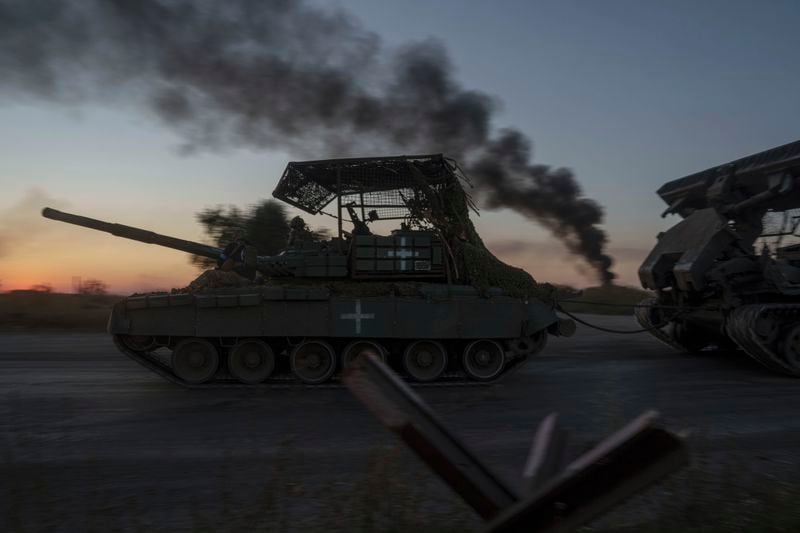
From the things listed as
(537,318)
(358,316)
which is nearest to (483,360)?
(537,318)

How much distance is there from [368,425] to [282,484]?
210 centimetres

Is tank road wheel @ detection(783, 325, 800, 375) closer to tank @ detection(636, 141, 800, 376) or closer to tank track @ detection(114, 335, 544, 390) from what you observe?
tank @ detection(636, 141, 800, 376)

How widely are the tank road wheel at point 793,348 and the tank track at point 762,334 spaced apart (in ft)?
0.05

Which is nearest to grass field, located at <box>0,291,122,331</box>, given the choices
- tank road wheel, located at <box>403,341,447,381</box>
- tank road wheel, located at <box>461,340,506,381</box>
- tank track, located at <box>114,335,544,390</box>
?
tank track, located at <box>114,335,544,390</box>

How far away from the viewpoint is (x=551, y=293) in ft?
31.3

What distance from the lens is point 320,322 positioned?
8.74 metres

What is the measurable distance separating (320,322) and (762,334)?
711 centimetres

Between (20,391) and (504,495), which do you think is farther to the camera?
(20,391)

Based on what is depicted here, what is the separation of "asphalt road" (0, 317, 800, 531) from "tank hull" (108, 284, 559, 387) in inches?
24.9

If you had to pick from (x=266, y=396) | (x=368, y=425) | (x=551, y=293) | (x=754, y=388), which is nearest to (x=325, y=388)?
(x=266, y=396)

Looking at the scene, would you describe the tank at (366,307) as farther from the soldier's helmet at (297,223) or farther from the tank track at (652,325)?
the tank track at (652,325)

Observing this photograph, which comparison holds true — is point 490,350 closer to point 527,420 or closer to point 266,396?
point 527,420

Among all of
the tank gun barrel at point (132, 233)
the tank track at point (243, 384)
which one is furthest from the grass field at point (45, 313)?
the tank track at point (243, 384)

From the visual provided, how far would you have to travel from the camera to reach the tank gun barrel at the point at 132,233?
10047mm
